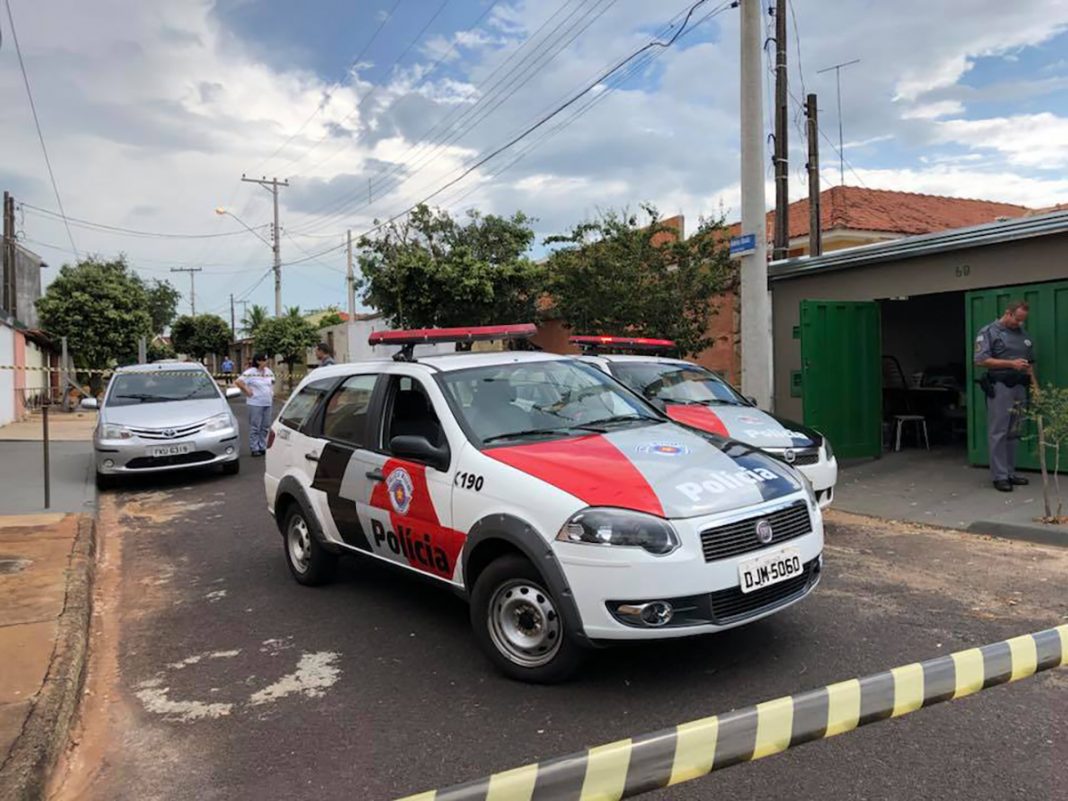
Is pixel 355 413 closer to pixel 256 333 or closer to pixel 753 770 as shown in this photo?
pixel 753 770

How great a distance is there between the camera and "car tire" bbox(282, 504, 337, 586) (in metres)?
5.43

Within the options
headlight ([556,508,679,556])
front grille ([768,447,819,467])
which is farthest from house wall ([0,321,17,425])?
headlight ([556,508,679,556])

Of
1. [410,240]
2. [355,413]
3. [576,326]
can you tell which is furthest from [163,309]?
[355,413]

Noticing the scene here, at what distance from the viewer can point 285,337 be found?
3647 cm

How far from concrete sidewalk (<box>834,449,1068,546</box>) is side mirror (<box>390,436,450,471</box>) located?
17.1 ft

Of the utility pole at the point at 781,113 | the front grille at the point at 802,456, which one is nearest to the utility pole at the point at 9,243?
the utility pole at the point at 781,113

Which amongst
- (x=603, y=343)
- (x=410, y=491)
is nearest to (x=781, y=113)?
(x=603, y=343)

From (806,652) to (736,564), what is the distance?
3.17 feet

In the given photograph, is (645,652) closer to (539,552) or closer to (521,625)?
(521,625)

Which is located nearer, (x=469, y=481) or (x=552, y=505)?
(x=552, y=505)

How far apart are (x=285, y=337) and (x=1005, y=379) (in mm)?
32762

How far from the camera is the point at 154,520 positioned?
848 centimetres

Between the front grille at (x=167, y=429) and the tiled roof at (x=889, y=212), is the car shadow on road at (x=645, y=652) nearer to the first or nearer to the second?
the front grille at (x=167, y=429)

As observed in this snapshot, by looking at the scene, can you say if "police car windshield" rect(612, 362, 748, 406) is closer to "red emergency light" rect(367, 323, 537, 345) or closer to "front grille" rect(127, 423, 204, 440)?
"red emergency light" rect(367, 323, 537, 345)
